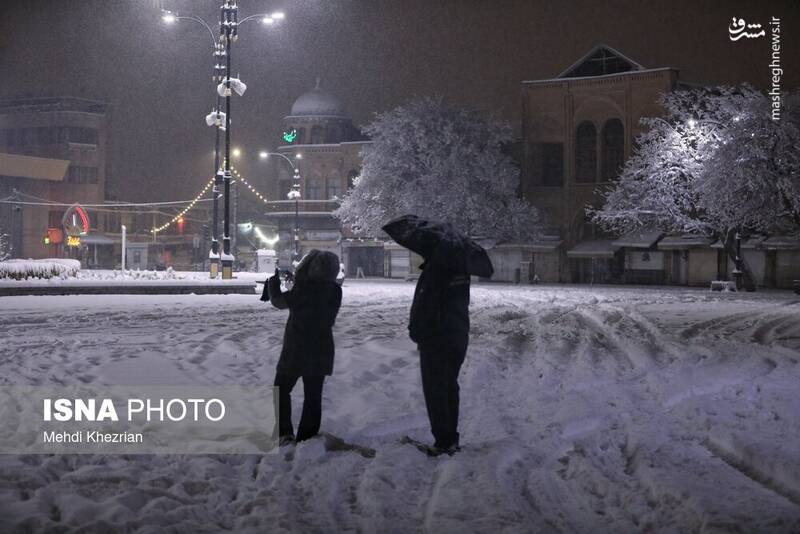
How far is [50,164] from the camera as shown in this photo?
72625mm

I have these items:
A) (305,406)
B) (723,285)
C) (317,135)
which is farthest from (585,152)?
(305,406)

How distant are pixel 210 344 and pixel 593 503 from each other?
9266 mm

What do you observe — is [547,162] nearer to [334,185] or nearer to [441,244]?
[334,185]

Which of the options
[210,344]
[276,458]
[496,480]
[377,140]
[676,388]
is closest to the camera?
[496,480]

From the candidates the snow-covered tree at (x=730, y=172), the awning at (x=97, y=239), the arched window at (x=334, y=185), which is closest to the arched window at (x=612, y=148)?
the snow-covered tree at (x=730, y=172)

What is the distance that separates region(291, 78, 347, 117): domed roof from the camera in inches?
2763

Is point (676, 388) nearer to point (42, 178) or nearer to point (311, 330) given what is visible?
point (311, 330)

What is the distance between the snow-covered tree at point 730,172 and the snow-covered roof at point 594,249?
385 inches

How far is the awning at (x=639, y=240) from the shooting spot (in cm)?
5016

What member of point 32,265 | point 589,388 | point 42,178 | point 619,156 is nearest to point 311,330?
point 589,388

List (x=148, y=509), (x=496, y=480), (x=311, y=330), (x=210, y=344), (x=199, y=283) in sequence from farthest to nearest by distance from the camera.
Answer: (x=199, y=283), (x=210, y=344), (x=311, y=330), (x=496, y=480), (x=148, y=509)

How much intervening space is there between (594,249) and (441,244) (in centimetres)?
4725

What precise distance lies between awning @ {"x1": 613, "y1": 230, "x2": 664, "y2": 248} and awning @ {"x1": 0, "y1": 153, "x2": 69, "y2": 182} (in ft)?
154

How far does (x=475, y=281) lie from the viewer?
177ft
